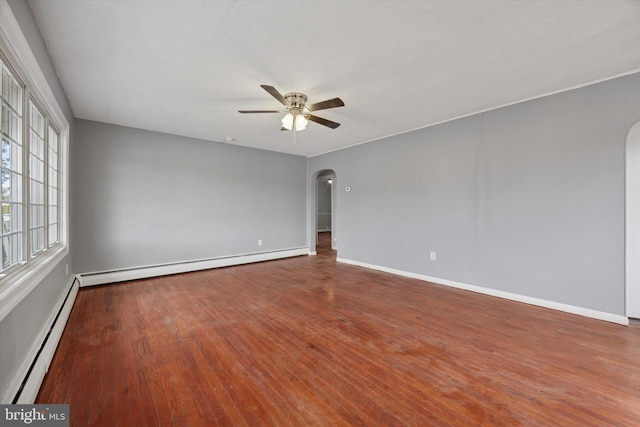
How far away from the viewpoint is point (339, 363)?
201 centimetres

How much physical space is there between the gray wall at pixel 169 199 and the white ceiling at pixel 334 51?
A: 0.90 metres

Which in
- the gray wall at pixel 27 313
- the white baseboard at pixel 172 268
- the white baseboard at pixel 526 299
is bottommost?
the white baseboard at pixel 526 299

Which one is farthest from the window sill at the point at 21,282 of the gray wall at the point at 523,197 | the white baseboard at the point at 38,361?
the gray wall at the point at 523,197

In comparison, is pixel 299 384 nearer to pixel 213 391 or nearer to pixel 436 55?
pixel 213 391

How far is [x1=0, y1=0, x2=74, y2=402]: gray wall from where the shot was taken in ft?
4.59

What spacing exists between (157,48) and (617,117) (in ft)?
14.9

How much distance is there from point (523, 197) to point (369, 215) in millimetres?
2523

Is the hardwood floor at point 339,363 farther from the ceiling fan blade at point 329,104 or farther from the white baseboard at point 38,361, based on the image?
the ceiling fan blade at point 329,104

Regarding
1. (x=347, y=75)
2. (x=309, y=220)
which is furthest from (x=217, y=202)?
(x=347, y=75)

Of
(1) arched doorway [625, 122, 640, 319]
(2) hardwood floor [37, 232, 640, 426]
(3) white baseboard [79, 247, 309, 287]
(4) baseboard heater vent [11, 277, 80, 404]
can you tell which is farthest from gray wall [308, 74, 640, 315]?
(4) baseboard heater vent [11, 277, 80, 404]

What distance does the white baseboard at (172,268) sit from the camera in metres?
4.01

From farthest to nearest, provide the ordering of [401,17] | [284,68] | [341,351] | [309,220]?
[309,220] → [284,68] → [341,351] → [401,17]

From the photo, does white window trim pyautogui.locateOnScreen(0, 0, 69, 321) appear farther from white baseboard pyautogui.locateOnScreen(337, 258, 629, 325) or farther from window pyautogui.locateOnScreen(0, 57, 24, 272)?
white baseboard pyautogui.locateOnScreen(337, 258, 629, 325)

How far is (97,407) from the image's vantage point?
1552 millimetres
